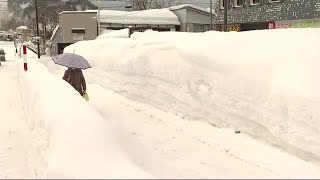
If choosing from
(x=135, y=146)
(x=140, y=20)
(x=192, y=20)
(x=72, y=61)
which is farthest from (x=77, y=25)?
(x=135, y=146)

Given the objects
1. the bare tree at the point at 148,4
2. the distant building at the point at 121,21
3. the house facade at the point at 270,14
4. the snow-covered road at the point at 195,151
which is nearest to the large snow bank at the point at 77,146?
the snow-covered road at the point at 195,151

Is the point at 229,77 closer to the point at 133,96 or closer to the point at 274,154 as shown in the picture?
the point at 274,154

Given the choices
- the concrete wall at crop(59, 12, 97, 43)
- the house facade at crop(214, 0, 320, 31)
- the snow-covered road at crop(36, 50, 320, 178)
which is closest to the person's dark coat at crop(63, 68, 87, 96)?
the snow-covered road at crop(36, 50, 320, 178)

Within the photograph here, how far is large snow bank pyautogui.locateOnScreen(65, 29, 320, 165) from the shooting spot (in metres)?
6.29

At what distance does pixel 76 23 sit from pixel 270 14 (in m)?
28.1

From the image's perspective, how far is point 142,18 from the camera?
51594 millimetres

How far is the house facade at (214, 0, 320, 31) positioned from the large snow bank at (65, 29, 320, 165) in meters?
14.9

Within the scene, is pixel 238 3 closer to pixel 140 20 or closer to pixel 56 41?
pixel 140 20

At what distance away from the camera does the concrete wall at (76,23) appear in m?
49.8

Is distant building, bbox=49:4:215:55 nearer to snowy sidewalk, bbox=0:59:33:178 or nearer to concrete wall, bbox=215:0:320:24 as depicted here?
concrete wall, bbox=215:0:320:24

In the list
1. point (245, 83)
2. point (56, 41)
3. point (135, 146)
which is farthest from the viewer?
point (56, 41)

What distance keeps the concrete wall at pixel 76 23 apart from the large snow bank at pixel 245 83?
3850 cm

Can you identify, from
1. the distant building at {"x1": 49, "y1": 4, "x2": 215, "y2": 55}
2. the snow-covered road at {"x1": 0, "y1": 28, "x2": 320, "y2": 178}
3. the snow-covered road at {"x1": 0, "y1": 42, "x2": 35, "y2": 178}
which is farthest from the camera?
the distant building at {"x1": 49, "y1": 4, "x2": 215, "y2": 55}

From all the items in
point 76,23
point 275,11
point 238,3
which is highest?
point 238,3
